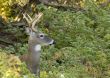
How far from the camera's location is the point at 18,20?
10859 millimetres

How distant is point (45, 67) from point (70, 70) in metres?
0.57

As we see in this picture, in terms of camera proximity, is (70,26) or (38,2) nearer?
(70,26)

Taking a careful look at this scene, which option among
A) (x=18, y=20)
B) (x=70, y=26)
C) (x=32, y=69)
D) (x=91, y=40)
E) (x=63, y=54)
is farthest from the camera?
(x=18, y=20)

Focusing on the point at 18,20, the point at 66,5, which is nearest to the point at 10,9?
the point at 18,20

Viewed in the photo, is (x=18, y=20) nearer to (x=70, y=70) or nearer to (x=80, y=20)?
(x=80, y=20)

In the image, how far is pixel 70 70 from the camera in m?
7.25

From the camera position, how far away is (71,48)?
829cm

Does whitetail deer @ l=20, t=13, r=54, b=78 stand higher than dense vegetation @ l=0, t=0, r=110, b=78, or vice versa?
whitetail deer @ l=20, t=13, r=54, b=78

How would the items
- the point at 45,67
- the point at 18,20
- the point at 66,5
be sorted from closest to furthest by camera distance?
the point at 45,67
the point at 18,20
the point at 66,5

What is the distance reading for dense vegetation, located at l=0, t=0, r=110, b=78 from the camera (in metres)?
6.70

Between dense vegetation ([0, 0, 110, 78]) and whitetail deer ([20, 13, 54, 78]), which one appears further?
whitetail deer ([20, 13, 54, 78])

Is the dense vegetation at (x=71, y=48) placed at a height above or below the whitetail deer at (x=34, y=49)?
below

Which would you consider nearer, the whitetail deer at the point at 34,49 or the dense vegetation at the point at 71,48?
the dense vegetation at the point at 71,48

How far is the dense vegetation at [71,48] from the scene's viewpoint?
6.70 meters
